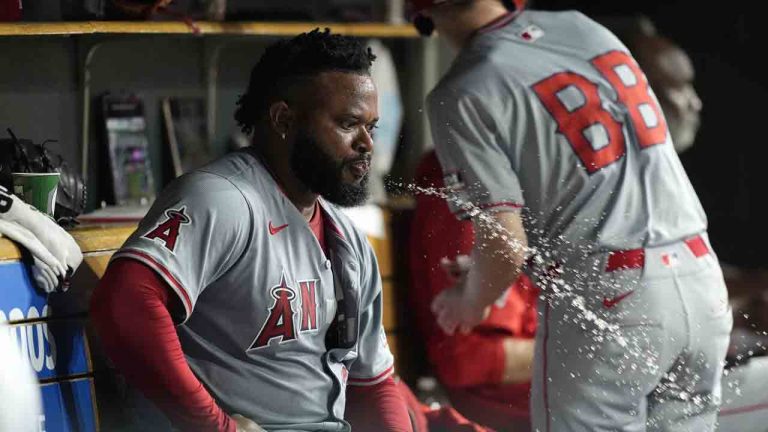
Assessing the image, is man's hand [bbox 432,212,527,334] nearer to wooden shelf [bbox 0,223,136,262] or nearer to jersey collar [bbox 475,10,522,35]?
jersey collar [bbox 475,10,522,35]

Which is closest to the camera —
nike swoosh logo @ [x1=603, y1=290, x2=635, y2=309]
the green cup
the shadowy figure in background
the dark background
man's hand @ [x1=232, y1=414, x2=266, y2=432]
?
man's hand @ [x1=232, y1=414, x2=266, y2=432]

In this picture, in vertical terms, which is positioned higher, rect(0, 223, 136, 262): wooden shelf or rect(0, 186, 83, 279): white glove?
rect(0, 186, 83, 279): white glove

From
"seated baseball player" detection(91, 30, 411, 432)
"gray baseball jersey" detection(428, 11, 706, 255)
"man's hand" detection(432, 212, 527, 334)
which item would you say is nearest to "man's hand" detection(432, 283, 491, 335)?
"man's hand" detection(432, 212, 527, 334)

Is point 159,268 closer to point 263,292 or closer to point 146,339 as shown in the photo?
point 146,339

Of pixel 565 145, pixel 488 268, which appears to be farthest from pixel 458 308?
pixel 565 145

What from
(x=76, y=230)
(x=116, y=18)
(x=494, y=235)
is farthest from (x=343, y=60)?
(x=116, y=18)

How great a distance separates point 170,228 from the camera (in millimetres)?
2750

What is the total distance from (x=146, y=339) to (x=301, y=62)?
0.75 meters

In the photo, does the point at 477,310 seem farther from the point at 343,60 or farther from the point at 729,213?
the point at 729,213

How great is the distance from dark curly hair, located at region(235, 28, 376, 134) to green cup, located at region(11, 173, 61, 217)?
0.57 m

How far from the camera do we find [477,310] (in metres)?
3.66

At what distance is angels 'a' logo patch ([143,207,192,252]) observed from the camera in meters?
2.72

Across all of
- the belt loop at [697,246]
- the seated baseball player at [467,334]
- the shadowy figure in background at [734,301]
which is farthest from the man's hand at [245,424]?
the shadowy figure in background at [734,301]

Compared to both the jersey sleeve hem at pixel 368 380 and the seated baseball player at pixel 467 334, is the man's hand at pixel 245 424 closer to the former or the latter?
the jersey sleeve hem at pixel 368 380
